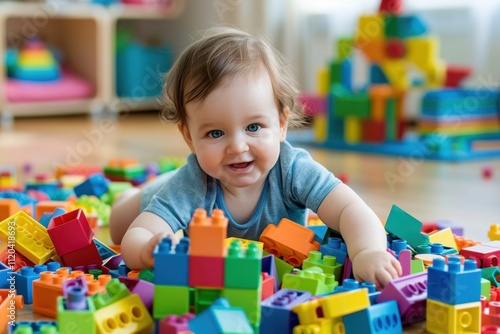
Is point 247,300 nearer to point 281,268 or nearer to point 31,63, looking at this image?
point 281,268

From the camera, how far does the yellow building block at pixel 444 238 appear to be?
1.13 metres

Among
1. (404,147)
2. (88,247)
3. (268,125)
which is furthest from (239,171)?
(404,147)

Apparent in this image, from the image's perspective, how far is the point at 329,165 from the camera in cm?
229

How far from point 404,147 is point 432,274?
72.6 inches

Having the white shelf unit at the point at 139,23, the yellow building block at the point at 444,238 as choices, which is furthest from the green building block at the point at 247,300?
the white shelf unit at the point at 139,23

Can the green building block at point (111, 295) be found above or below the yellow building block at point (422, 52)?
below

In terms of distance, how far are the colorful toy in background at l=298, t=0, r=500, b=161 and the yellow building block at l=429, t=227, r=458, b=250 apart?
52.3 inches

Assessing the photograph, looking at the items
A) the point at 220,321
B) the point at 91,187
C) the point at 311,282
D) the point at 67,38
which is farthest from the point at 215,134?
the point at 67,38

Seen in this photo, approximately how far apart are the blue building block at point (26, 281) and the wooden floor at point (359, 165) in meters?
0.06

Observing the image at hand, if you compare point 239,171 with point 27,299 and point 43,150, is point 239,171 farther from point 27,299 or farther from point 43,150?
point 43,150

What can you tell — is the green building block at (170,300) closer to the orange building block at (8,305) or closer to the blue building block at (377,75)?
the orange building block at (8,305)

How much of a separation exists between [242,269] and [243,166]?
29 cm

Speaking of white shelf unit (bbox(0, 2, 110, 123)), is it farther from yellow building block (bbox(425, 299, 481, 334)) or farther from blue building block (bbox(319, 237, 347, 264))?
yellow building block (bbox(425, 299, 481, 334))

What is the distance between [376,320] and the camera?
0.78m
